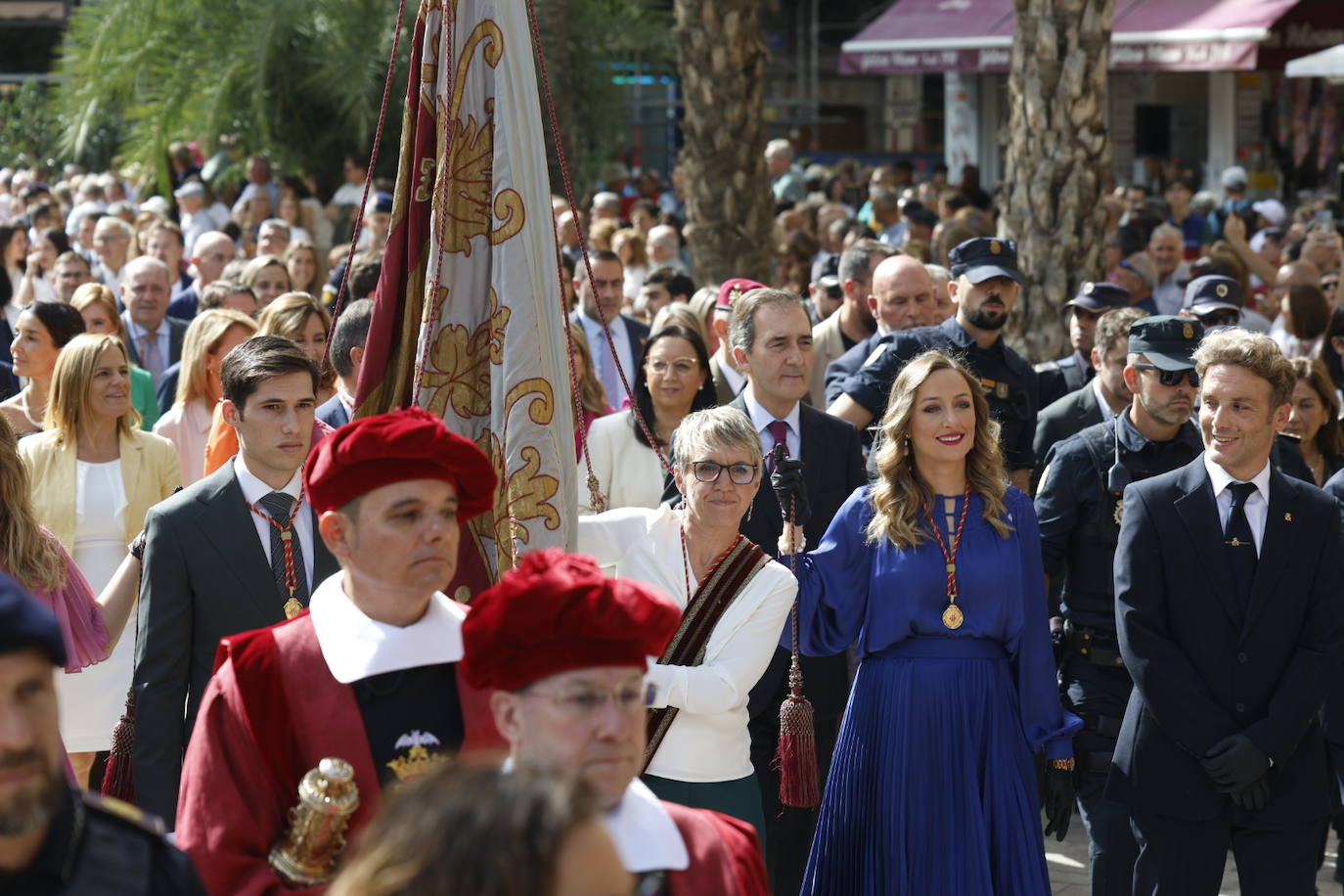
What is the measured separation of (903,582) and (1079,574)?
1.16 m

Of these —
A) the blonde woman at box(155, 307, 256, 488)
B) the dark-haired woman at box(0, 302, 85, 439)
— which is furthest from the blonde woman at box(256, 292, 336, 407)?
the dark-haired woman at box(0, 302, 85, 439)

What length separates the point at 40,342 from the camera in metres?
7.72

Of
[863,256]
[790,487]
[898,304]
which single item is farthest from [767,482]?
[863,256]

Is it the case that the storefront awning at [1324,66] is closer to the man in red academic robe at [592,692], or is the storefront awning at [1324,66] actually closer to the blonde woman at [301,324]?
the blonde woman at [301,324]

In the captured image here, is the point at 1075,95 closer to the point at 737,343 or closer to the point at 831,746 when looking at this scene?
the point at 737,343

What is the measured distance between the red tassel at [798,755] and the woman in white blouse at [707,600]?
0.51 feet

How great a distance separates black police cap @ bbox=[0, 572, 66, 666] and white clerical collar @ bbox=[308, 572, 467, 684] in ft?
2.48

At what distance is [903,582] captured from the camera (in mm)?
5125

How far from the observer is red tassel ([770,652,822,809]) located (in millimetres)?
5008

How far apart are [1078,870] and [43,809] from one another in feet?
17.3

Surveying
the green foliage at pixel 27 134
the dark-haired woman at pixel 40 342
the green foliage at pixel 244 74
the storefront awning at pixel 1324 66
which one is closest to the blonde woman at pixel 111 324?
the dark-haired woman at pixel 40 342

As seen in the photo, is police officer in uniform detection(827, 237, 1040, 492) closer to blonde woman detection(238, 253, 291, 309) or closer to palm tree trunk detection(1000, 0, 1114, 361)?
palm tree trunk detection(1000, 0, 1114, 361)

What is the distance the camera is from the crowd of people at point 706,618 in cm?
271

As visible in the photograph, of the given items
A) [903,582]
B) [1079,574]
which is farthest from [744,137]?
[903,582]
